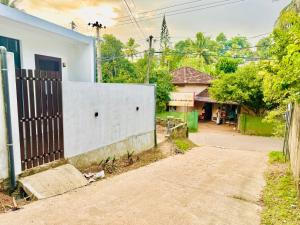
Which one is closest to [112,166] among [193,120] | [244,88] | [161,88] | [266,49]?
[193,120]

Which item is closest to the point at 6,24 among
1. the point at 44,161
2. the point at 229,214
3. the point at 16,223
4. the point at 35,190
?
the point at 44,161

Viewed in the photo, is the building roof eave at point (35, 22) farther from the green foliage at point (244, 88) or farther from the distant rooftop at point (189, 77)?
the distant rooftop at point (189, 77)

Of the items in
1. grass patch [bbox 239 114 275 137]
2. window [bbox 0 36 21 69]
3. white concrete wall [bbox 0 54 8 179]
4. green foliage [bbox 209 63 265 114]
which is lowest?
grass patch [bbox 239 114 275 137]

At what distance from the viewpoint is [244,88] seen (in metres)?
20.8

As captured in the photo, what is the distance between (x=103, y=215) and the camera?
13.9 feet

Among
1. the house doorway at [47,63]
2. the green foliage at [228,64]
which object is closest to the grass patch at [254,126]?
the green foliage at [228,64]

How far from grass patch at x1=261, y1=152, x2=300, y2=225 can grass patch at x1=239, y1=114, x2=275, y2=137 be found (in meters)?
13.9

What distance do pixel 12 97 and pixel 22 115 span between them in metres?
0.45

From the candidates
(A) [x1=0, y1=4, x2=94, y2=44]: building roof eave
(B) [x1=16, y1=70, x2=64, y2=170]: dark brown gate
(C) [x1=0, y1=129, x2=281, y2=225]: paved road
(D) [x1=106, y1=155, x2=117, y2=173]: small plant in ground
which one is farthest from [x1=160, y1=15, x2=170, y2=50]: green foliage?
(B) [x1=16, y1=70, x2=64, y2=170]: dark brown gate

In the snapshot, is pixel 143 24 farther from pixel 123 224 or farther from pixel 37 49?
pixel 123 224

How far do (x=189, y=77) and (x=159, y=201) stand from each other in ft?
86.6

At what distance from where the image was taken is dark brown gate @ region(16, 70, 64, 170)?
5344mm

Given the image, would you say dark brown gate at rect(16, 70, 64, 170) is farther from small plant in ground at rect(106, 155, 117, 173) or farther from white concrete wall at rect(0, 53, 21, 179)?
small plant in ground at rect(106, 155, 117, 173)

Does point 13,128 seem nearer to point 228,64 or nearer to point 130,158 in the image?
point 130,158
